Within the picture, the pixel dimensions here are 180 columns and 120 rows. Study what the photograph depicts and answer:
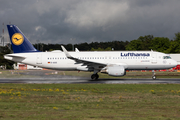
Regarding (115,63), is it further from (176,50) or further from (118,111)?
(176,50)

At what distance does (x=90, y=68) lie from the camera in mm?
30047

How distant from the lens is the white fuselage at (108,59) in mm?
30672

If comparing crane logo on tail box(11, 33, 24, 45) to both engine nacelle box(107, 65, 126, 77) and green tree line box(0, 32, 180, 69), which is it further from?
green tree line box(0, 32, 180, 69)

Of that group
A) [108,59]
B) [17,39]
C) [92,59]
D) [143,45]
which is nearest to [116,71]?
[108,59]

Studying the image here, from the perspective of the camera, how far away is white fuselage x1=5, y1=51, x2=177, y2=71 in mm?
30672

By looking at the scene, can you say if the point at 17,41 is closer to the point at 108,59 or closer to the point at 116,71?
the point at 108,59

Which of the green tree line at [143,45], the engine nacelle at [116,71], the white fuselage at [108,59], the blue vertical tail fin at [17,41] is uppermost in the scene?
the green tree line at [143,45]

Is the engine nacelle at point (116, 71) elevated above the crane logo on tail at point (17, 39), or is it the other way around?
the crane logo on tail at point (17, 39)

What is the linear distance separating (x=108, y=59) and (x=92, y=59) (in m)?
2.30

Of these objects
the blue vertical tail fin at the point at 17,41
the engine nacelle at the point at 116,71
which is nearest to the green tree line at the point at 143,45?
the blue vertical tail fin at the point at 17,41

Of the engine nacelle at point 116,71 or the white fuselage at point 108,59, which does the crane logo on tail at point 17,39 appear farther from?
the engine nacelle at point 116,71

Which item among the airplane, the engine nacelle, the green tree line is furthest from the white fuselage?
the green tree line

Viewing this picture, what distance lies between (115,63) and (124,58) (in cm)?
143

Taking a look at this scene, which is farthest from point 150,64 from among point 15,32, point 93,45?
point 93,45
